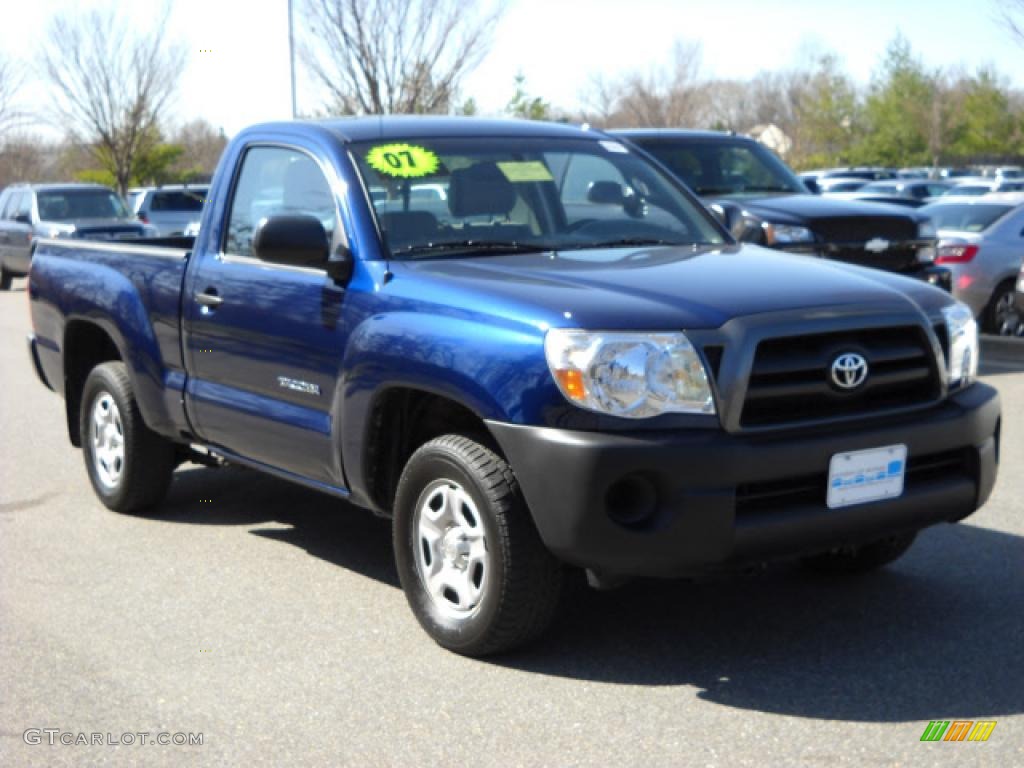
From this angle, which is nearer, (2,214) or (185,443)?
(185,443)

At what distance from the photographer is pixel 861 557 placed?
5.79m

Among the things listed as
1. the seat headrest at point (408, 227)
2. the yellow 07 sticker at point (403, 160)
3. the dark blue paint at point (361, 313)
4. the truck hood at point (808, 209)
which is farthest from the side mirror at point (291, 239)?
the truck hood at point (808, 209)

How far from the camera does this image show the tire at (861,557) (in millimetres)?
5684

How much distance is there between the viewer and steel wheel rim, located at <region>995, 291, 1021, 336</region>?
1381 centimetres

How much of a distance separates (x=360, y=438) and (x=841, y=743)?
2030 mm

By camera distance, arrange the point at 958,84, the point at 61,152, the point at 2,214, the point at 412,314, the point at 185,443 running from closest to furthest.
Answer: the point at 412,314, the point at 185,443, the point at 2,214, the point at 61,152, the point at 958,84

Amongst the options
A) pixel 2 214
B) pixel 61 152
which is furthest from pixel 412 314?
pixel 61 152

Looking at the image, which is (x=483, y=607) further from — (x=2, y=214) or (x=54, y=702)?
(x=2, y=214)

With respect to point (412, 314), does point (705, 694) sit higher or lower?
lower

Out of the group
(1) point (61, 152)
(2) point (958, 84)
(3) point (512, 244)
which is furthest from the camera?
(2) point (958, 84)

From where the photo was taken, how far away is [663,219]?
6.12 m

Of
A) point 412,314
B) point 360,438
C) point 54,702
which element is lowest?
point 54,702

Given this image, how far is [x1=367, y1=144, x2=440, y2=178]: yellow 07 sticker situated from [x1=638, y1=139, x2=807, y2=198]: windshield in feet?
23.0

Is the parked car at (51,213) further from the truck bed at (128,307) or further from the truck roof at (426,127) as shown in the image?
the truck roof at (426,127)
